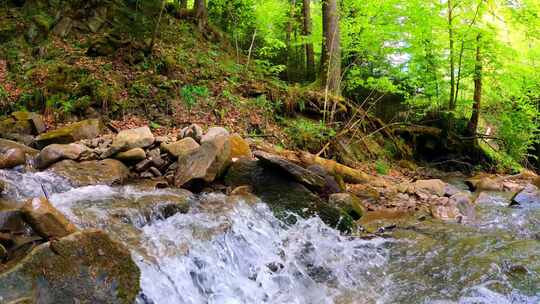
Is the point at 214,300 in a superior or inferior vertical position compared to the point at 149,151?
inferior

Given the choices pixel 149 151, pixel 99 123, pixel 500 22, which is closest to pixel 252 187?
pixel 149 151

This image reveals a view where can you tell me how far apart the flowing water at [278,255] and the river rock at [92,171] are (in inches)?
8.2

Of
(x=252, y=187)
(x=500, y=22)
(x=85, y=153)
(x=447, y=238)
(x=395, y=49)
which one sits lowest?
(x=447, y=238)

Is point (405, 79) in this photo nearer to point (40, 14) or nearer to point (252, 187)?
point (252, 187)

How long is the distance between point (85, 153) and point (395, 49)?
9.08 m

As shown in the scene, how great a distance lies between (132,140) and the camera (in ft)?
23.4

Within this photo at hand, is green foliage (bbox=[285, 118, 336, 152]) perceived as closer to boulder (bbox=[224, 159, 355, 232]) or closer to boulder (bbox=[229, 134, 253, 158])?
boulder (bbox=[229, 134, 253, 158])

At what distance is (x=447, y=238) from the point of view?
6.12 m

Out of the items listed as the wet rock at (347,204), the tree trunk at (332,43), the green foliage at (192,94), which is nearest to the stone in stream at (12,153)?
the green foliage at (192,94)

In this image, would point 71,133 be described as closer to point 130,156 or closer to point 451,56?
point 130,156

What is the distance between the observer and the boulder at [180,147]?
7055mm

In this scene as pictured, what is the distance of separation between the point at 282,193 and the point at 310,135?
3810 millimetres

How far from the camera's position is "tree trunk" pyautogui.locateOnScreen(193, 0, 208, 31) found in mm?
13492

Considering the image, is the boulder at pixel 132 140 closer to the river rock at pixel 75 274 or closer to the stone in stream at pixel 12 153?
the stone in stream at pixel 12 153
